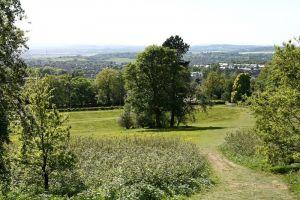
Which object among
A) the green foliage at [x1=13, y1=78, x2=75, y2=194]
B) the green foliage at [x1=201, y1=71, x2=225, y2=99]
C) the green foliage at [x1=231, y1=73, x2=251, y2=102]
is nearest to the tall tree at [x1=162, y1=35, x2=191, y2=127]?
the green foliage at [x1=13, y1=78, x2=75, y2=194]

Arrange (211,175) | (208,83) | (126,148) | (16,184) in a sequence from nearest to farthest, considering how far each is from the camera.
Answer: (16,184) → (211,175) → (126,148) → (208,83)

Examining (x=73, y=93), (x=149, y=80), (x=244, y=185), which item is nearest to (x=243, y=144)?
(x=244, y=185)

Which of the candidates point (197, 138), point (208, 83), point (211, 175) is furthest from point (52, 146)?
point (208, 83)

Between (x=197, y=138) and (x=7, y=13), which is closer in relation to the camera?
(x=7, y=13)

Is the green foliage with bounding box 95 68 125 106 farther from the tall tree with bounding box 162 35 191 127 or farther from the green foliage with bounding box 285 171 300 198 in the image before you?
the green foliage with bounding box 285 171 300 198

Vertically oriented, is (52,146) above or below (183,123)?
above

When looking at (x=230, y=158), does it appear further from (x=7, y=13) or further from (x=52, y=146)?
(x=7, y=13)

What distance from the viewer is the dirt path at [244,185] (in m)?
25.6

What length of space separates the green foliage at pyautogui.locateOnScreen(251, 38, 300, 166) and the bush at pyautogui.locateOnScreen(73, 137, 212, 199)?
4.93 m

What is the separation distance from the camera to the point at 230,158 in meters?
38.9

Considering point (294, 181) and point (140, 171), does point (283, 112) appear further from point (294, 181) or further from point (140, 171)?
point (140, 171)

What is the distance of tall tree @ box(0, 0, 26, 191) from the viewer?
70.6 ft

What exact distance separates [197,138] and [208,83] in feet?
300

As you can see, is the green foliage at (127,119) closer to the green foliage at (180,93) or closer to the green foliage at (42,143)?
the green foliage at (180,93)
